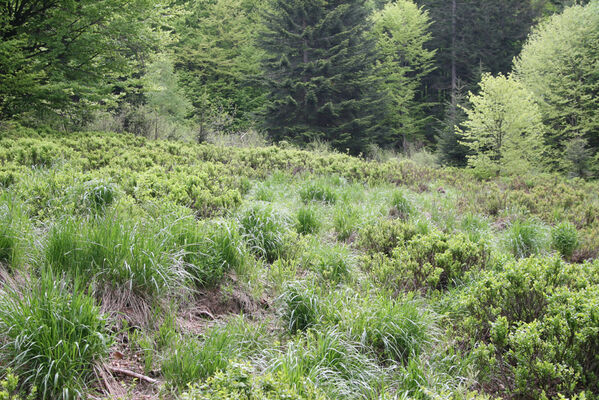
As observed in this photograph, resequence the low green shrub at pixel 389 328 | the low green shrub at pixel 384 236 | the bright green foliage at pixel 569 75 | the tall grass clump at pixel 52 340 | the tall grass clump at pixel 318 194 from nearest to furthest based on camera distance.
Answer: the tall grass clump at pixel 52 340 < the low green shrub at pixel 389 328 < the low green shrub at pixel 384 236 < the tall grass clump at pixel 318 194 < the bright green foliage at pixel 569 75

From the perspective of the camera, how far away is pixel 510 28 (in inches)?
1318

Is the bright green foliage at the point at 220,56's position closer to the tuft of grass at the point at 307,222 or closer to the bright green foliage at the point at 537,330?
the tuft of grass at the point at 307,222

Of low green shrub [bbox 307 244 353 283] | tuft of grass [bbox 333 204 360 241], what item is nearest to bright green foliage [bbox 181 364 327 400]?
low green shrub [bbox 307 244 353 283]

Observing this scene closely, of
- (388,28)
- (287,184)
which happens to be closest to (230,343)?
(287,184)

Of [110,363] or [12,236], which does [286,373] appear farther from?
[12,236]

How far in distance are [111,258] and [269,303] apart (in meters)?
1.30

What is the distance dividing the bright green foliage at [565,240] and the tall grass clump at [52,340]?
17.2ft

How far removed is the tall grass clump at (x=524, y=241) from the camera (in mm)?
4863

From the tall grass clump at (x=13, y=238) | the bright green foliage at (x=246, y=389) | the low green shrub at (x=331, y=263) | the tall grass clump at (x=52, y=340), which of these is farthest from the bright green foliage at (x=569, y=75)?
the tall grass clump at (x=52, y=340)

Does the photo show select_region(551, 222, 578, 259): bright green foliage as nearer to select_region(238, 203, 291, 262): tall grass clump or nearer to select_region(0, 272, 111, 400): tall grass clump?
select_region(238, 203, 291, 262): tall grass clump

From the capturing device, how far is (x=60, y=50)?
9.73 metres

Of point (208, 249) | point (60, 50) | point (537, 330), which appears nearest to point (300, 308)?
point (208, 249)

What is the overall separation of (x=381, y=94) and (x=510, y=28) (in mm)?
18720

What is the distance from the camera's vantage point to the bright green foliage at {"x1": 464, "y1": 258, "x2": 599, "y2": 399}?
7.34 feet
